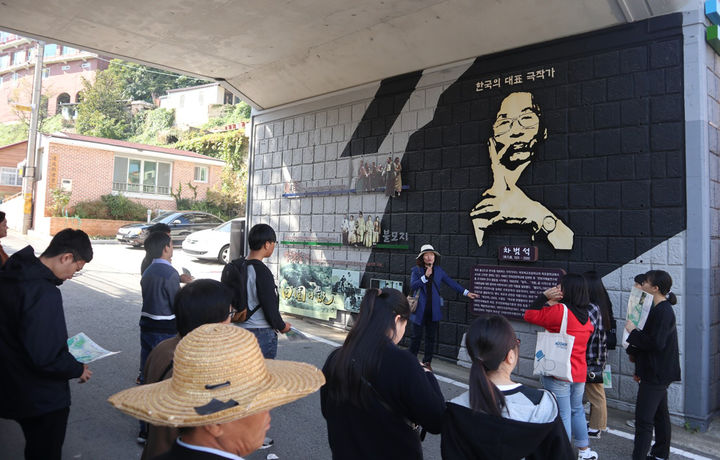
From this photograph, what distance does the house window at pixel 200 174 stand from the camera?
29375mm

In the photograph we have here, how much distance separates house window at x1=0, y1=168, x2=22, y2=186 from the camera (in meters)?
34.3

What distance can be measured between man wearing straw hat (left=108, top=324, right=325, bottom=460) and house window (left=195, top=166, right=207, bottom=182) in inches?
1165

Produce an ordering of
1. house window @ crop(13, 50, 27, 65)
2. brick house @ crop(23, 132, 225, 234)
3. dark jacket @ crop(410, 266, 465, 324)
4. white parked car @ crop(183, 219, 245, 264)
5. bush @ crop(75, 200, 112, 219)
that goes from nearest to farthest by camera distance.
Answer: dark jacket @ crop(410, 266, 465, 324) → white parked car @ crop(183, 219, 245, 264) → bush @ crop(75, 200, 112, 219) → brick house @ crop(23, 132, 225, 234) → house window @ crop(13, 50, 27, 65)

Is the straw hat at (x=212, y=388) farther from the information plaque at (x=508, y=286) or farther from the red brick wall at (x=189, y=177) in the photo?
the red brick wall at (x=189, y=177)

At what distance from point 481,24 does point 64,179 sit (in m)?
24.3

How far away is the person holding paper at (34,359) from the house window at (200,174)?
2802 centimetres

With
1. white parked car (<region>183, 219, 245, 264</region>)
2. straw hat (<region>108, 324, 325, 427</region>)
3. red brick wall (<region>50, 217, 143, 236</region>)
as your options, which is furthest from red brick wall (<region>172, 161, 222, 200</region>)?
straw hat (<region>108, 324, 325, 427</region>)

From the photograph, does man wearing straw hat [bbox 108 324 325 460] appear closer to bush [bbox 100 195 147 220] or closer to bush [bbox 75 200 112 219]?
bush [bbox 75 200 112 219]

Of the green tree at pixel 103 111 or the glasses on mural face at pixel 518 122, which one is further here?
the green tree at pixel 103 111

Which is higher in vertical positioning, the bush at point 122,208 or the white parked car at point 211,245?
the bush at point 122,208

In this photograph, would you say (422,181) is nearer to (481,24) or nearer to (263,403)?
(481,24)

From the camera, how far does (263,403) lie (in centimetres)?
141

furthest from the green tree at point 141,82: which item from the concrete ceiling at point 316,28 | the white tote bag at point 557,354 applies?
the white tote bag at point 557,354

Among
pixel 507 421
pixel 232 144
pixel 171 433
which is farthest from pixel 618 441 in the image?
pixel 232 144
